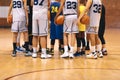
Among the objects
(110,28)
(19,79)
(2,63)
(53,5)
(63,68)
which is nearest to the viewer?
(19,79)

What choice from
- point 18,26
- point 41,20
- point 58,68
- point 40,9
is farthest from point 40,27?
point 58,68

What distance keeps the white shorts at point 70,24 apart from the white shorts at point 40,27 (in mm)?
390

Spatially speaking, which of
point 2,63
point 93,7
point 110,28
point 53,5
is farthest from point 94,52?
point 110,28

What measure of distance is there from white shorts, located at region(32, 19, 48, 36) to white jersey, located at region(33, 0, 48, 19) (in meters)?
0.08

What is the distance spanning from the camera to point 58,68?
523 cm

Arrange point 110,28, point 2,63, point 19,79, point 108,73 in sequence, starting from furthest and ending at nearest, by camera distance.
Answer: point 110,28 < point 2,63 < point 108,73 < point 19,79

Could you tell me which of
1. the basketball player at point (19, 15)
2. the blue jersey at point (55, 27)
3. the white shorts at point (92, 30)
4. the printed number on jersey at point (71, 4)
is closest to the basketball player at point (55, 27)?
the blue jersey at point (55, 27)

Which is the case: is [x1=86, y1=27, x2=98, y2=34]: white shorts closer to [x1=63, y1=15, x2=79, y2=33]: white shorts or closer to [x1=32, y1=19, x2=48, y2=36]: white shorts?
[x1=63, y1=15, x2=79, y2=33]: white shorts

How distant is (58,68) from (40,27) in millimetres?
1223

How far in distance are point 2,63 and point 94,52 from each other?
184 centimetres

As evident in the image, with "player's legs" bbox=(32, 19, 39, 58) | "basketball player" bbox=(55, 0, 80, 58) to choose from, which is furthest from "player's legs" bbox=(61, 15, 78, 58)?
"player's legs" bbox=(32, 19, 39, 58)

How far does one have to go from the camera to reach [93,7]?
6.22 meters

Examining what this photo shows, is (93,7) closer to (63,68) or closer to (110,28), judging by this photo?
(63,68)

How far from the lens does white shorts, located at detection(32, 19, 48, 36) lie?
242 inches
